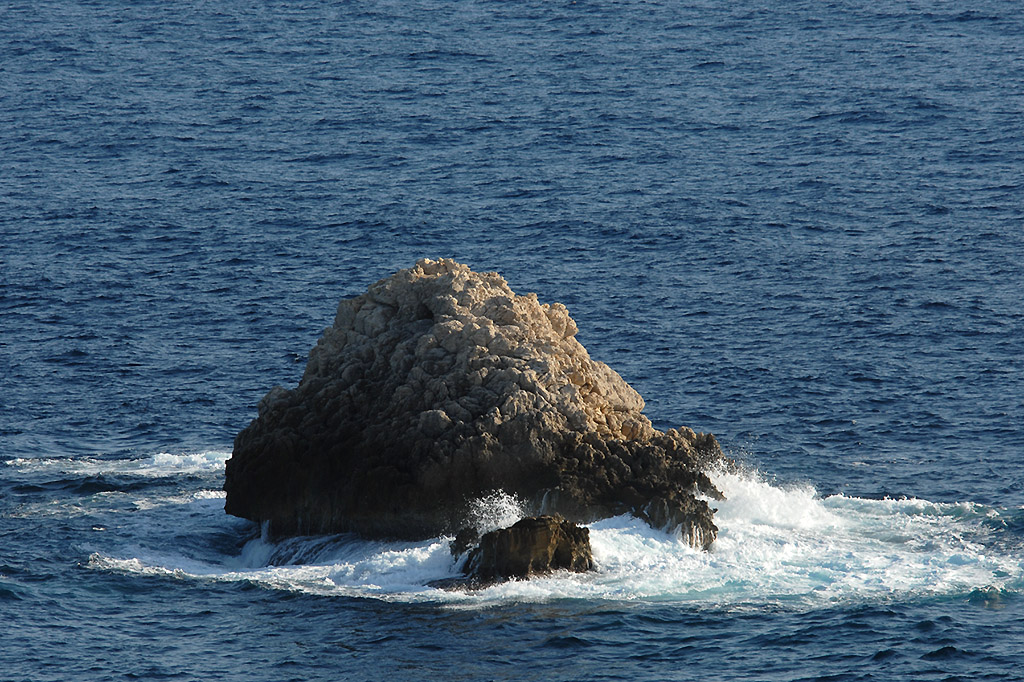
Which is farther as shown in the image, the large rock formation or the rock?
the large rock formation

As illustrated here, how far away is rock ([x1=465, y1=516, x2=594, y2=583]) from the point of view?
47.0m

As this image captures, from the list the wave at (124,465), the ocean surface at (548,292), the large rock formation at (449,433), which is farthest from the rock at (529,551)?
the wave at (124,465)

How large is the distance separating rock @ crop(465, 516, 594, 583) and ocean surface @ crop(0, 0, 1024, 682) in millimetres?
768

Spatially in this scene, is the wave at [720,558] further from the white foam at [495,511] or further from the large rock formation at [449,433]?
the large rock formation at [449,433]

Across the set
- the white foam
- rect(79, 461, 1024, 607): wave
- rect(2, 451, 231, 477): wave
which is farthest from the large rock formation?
rect(2, 451, 231, 477): wave

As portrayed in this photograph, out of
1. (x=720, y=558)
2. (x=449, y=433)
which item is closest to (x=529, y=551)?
(x=449, y=433)

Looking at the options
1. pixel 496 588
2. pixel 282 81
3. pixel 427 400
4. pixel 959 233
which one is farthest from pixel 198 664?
pixel 282 81

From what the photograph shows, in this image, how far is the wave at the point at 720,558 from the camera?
46.5 metres

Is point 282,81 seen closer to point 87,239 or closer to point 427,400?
point 87,239

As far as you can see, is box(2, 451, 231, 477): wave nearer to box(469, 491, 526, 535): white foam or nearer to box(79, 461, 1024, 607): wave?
box(79, 461, 1024, 607): wave

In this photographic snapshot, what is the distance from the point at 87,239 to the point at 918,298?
42906 mm

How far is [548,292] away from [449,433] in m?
27.2

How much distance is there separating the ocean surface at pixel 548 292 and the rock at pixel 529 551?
77cm

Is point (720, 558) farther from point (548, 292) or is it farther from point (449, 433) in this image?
point (548, 292)
